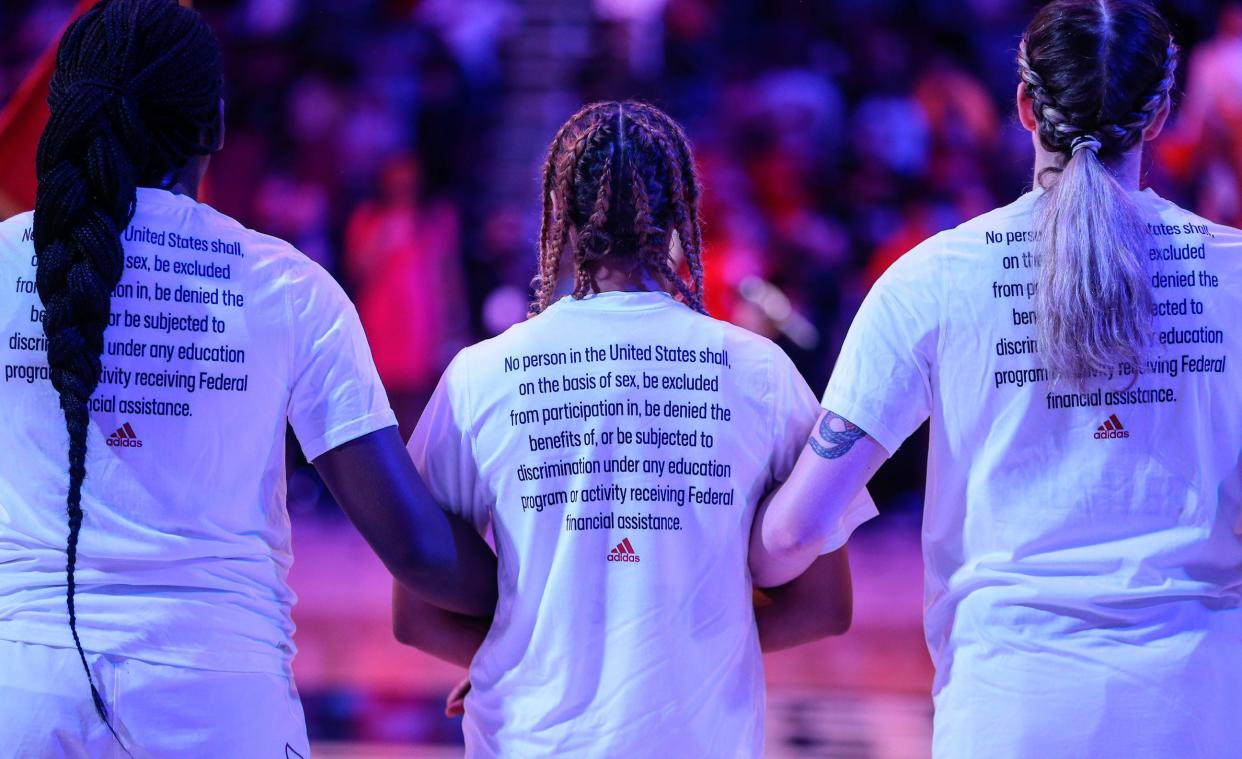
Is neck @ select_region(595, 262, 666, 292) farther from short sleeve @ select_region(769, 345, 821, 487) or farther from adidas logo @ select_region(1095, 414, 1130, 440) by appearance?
adidas logo @ select_region(1095, 414, 1130, 440)

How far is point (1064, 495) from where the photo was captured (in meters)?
1.91

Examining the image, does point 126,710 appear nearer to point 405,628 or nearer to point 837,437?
point 405,628

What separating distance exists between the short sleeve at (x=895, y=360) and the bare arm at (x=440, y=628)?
0.69 m

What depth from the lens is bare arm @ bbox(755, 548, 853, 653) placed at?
2.20 metres

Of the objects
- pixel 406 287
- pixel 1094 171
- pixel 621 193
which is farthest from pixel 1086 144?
pixel 406 287

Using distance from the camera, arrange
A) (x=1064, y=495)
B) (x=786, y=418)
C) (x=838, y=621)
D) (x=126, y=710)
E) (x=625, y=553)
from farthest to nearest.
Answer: (x=838, y=621)
(x=786, y=418)
(x=625, y=553)
(x=1064, y=495)
(x=126, y=710)

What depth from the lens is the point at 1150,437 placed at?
192 cm

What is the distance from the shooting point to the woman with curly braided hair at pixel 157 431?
1.82m

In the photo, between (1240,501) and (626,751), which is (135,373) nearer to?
(626,751)

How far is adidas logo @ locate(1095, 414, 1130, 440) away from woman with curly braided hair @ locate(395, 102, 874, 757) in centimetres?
38

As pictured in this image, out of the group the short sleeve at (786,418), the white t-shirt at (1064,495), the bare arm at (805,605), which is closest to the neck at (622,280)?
the short sleeve at (786,418)

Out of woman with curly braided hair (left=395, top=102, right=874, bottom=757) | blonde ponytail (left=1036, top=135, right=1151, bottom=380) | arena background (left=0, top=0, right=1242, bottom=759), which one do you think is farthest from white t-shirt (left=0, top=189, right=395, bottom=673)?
arena background (left=0, top=0, right=1242, bottom=759)

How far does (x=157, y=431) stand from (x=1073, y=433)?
4.20ft

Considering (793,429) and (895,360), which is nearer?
(895,360)
